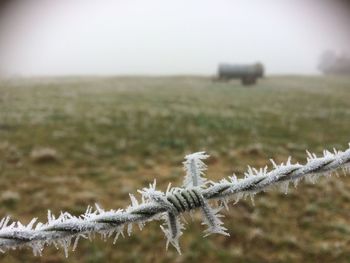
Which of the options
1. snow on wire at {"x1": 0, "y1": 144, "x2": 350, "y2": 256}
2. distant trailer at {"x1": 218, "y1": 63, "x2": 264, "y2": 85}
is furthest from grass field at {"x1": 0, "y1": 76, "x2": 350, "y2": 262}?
distant trailer at {"x1": 218, "y1": 63, "x2": 264, "y2": 85}

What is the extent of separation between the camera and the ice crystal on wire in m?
1.22

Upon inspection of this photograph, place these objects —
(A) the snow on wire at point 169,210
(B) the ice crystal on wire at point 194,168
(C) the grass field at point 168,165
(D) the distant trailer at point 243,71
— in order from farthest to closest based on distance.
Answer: (D) the distant trailer at point 243,71 → (C) the grass field at point 168,165 → (B) the ice crystal on wire at point 194,168 → (A) the snow on wire at point 169,210

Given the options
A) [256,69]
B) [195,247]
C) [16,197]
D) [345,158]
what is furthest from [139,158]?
[256,69]

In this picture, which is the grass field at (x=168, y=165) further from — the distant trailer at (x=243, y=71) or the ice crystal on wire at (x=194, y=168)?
the distant trailer at (x=243, y=71)

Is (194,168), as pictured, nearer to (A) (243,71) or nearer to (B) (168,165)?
(B) (168,165)

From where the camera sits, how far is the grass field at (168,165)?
5.19m

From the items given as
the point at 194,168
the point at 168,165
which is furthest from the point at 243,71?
the point at 194,168

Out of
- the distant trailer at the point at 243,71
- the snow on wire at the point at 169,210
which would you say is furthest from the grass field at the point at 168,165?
the distant trailer at the point at 243,71

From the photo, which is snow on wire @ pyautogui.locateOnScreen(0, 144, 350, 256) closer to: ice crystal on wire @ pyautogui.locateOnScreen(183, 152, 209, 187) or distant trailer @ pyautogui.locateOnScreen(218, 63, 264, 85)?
ice crystal on wire @ pyautogui.locateOnScreen(183, 152, 209, 187)

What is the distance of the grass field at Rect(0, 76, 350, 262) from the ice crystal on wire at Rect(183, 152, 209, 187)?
156 inches

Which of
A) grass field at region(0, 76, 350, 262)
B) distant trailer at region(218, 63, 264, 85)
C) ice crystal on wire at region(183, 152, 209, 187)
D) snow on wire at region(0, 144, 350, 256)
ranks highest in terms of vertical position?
distant trailer at region(218, 63, 264, 85)

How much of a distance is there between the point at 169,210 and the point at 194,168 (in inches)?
5.6

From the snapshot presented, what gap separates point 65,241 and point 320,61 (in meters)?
70.4

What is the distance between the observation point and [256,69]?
3041cm
